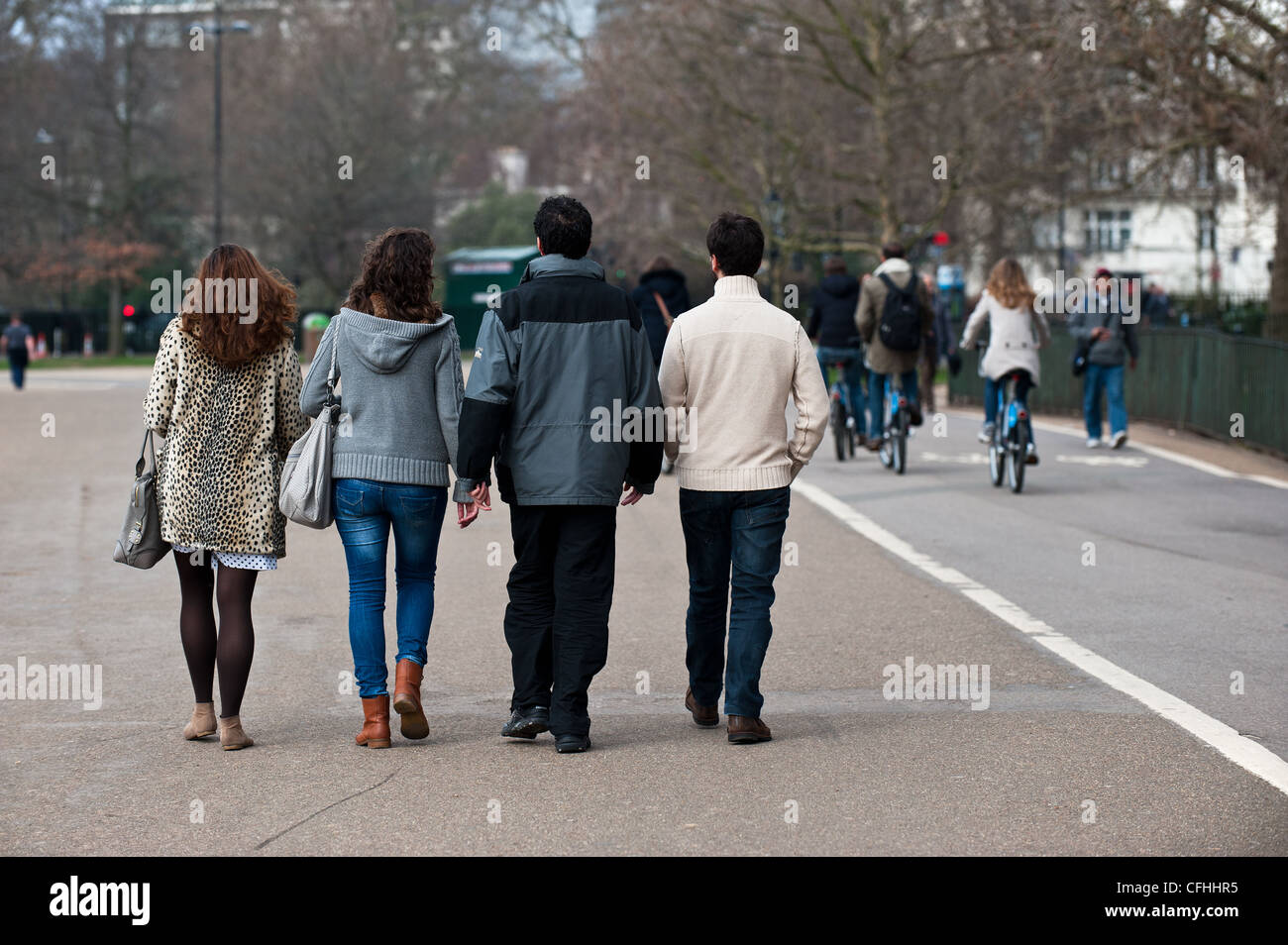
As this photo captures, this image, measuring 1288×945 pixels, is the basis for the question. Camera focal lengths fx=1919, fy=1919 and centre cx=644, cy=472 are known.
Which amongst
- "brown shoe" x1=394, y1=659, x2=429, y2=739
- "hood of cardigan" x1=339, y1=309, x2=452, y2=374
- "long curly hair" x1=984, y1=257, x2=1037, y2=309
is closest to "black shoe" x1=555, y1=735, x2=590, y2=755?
"brown shoe" x1=394, y1=659, x2=429, y2=739

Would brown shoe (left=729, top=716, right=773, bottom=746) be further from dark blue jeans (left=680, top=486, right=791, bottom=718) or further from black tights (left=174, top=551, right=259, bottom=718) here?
black tights (left=174, top=551, right=259, bottom=718)

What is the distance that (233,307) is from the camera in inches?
238

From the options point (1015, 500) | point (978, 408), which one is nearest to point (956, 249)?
point (978, 408)

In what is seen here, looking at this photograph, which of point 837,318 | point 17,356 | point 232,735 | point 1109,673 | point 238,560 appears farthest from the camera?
point 17,356

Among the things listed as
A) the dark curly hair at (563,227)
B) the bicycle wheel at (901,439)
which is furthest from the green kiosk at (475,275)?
the dark curly hair at (563,227)

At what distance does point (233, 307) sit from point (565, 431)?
1116 mm

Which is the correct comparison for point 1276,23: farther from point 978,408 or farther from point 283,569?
point 283,569

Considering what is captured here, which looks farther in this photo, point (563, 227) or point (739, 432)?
point (739, 432)

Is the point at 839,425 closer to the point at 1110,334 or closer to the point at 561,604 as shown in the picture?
the point at 1110,334

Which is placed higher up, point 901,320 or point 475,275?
point 475,275

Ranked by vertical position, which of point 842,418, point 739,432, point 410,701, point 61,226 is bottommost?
point 410,701

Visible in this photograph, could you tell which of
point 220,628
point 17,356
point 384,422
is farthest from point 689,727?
point 17,356
